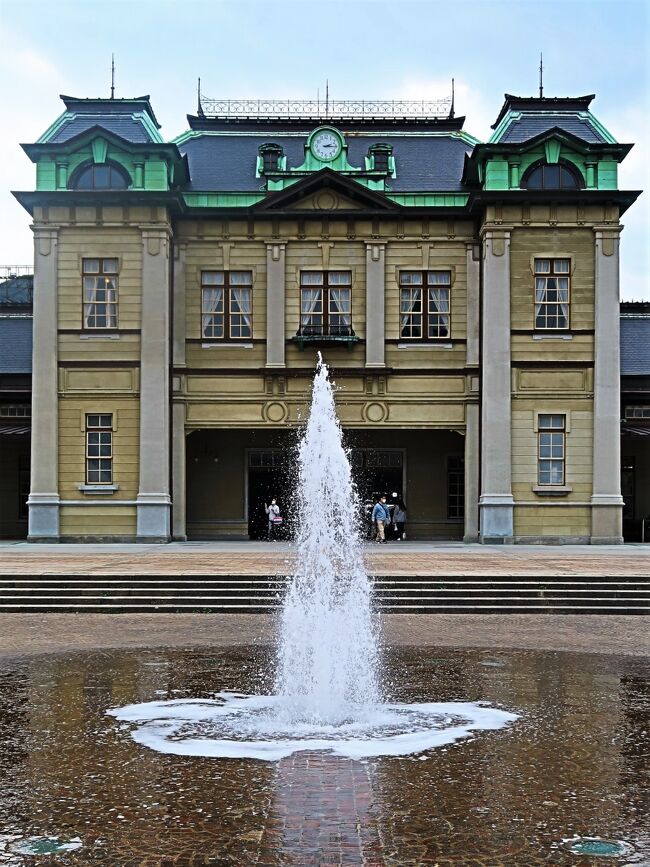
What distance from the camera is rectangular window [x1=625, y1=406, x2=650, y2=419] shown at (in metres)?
31.7

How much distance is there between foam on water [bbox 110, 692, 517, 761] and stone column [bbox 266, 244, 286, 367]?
70.1ft

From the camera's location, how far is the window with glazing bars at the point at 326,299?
30.8 meters

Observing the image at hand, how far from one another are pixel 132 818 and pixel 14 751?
76.9 inches

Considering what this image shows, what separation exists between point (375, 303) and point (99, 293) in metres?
8.08

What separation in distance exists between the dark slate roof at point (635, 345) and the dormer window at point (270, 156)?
12.5 m

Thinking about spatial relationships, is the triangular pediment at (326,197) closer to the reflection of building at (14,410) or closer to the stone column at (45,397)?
the stone column at (45,397)

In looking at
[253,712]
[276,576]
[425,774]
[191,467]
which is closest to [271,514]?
[191,467]

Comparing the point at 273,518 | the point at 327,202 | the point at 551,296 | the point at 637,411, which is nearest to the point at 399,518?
the point at 273,518

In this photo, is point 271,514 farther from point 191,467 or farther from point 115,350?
point 115,350

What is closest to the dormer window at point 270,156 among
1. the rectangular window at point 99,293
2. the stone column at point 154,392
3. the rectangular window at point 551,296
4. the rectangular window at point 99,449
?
the stone column at point 154,392

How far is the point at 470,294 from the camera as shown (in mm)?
30719

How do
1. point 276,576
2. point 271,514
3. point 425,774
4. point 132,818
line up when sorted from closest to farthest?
point 132,818
point 425,774
point 276,576
point 271,514

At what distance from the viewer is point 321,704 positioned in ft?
29.6

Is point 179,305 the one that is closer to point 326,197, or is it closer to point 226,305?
point 226,305
